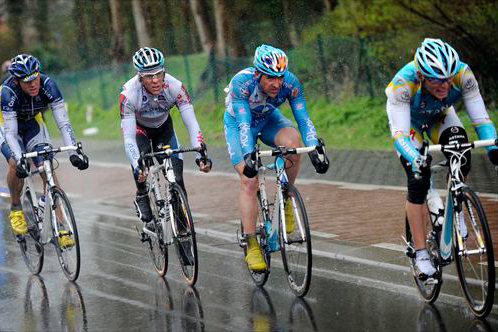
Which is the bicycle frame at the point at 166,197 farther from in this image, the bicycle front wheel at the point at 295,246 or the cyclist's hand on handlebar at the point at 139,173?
the bicycle front wheel at the point at 295,246

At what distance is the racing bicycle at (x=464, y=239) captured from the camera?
6.07m

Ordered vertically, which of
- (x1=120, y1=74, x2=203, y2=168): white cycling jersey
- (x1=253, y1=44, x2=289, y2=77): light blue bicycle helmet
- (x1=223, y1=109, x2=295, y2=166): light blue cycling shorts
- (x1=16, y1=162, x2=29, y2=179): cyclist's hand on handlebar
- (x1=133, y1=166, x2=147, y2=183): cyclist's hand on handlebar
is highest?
(x1=253, y1=44, x2=289, y2=77): light blue bicycle helmet

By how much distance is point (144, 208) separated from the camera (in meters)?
8.70

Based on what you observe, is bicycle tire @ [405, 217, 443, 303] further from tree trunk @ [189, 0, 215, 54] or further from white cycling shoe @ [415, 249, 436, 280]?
tree trunk @ [189, 0, 215, 54]

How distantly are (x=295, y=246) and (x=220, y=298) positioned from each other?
2.60 ft

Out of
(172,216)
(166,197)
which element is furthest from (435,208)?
(166,197)

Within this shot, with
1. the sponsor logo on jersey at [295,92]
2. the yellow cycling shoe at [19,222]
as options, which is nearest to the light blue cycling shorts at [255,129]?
the sponsor logo on jersey at [295,92]

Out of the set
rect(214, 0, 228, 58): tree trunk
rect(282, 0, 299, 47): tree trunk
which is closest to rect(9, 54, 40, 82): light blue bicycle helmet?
rect(214, 0, 228, 58): tree trunk

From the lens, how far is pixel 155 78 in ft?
26.7

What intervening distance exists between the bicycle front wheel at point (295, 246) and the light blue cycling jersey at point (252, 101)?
0.51 m

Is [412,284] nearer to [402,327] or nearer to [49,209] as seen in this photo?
[402,327]

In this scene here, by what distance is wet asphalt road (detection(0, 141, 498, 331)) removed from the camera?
6648mm

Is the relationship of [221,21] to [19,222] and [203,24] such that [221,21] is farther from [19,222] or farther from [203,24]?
[19,222]

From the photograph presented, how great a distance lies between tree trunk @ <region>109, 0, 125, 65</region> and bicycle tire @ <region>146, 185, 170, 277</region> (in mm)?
28688
